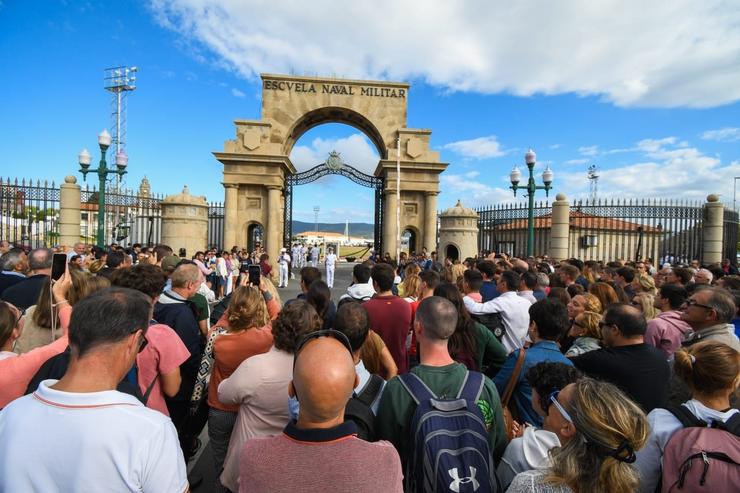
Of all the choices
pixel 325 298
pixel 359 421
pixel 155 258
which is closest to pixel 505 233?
pixel 155 258

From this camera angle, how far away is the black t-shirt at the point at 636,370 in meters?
3.11

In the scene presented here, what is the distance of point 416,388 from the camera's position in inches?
93.2

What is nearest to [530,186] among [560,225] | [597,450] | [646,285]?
[560,225]

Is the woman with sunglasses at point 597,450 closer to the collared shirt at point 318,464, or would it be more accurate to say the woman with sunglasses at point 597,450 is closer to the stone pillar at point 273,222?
the collared shirt at point 318,464

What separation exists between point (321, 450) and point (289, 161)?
2065 centimetres

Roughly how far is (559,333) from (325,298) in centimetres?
233

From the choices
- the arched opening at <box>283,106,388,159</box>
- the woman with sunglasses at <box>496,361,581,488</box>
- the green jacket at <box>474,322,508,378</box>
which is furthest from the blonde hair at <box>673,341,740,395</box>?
the arched opening at <box>283,106,388,159</box>

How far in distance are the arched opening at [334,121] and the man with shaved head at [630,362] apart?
1807 cm

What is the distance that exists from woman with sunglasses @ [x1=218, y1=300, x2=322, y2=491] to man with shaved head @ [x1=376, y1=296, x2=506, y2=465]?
736mm

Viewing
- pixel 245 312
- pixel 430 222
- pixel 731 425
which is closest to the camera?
pixel 731 425

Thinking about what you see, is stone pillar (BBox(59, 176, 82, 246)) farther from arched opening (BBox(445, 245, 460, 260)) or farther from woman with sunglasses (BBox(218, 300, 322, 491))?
woman with sunglasses (BBox(218, 300, 322, 491))

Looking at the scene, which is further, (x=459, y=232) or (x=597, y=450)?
(x=459, y=232)

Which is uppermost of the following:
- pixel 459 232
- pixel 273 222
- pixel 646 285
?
pixel 273 222

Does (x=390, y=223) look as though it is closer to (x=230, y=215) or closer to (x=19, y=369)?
(x=230, y=215)
